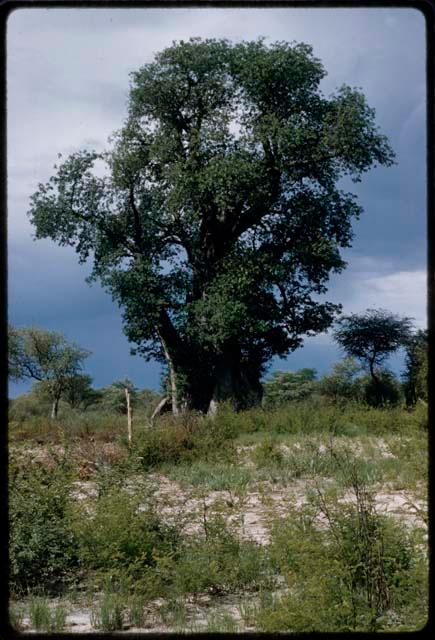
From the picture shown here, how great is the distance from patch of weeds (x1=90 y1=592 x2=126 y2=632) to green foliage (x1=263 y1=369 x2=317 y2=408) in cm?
3619

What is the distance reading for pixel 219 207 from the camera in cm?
2331

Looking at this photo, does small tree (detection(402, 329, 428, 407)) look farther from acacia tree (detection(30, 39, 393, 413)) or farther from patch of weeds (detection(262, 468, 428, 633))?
patch of weeds (detection(262, 468, 428, 633))

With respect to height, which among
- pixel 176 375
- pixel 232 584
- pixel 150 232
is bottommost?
pixel 232 584

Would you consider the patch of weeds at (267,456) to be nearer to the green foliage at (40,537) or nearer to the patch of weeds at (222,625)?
the green foliage at (40,537)

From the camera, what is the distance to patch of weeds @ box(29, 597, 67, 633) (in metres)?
5.43

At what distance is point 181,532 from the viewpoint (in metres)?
7.21

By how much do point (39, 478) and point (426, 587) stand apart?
3.81 metres

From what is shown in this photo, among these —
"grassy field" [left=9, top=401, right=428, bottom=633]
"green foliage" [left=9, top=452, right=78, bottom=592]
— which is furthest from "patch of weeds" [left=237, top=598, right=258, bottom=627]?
"green foliage" [left=9, top=452, right=78, bottom=592]

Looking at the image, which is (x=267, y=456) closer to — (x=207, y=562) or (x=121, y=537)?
(x=121, y=537)

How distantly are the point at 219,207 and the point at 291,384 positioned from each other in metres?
23.7

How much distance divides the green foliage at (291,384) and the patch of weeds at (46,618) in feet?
119

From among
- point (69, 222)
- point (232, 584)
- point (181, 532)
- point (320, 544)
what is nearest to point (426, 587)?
point (320, 544)

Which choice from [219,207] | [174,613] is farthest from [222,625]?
[219,207]

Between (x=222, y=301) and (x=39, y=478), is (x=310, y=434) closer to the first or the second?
(x=222, y=301)
